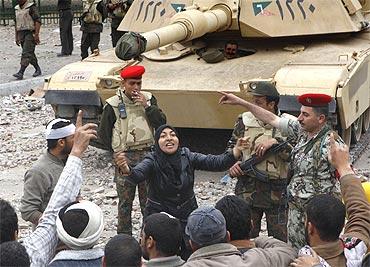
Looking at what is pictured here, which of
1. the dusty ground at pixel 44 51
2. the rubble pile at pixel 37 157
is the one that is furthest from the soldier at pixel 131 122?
the dusty ground at pixel 44 51

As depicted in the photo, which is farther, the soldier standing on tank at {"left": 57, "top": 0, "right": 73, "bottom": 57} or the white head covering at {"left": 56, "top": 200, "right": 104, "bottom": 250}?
the soldier standing on tank at {"left": 57, "top": 0, "right": 73, "bottom": 57}

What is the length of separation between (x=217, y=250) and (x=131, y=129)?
3.37m

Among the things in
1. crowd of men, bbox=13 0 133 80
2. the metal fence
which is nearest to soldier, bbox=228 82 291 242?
crowd of men, bbox=13 0 133 80

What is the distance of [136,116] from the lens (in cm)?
746

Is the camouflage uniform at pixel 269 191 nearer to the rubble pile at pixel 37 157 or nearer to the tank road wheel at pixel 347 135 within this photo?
the rubble pile at pixel 37 157

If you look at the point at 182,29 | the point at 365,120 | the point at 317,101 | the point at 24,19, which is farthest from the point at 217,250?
the point at 24,19

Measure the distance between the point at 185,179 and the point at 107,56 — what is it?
A: 15.6 feet

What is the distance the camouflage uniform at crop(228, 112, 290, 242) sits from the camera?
646 centimetres

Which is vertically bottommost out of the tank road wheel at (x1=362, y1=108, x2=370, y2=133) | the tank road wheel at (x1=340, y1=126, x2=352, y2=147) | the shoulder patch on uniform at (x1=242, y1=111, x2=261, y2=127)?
the tank road wheel at (x1=362, y1=108, x2=370, y2=133)

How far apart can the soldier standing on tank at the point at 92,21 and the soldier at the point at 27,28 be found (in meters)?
0.92

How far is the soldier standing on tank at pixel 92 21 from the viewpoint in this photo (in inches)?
631

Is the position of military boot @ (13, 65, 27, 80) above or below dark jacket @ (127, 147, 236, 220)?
below

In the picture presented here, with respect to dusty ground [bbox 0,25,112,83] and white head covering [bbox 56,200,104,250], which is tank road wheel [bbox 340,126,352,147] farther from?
dusty ground [bbox 0,25,112,83]

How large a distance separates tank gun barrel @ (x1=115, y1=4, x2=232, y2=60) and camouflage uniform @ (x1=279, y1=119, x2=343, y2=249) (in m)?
3.12
